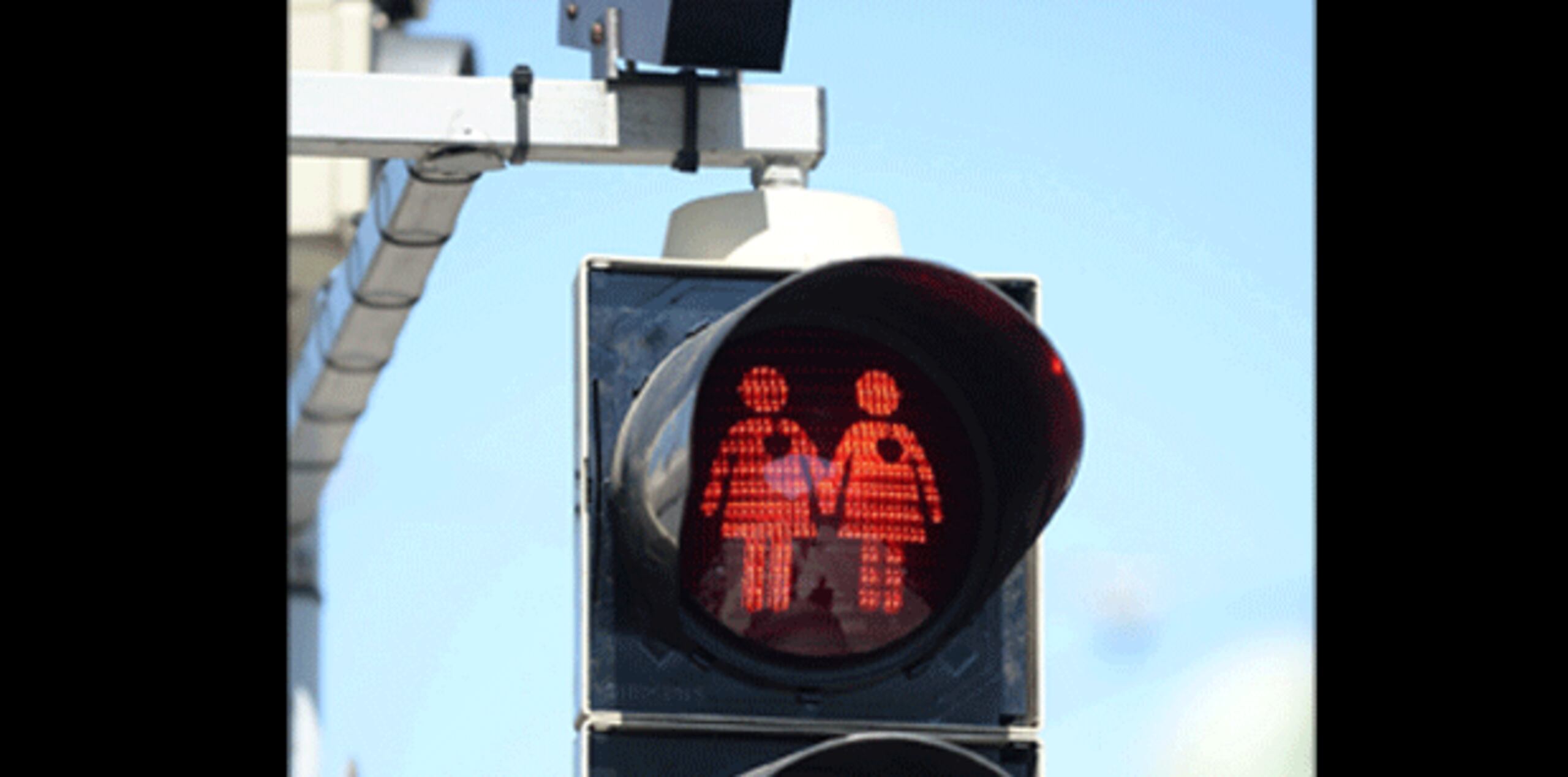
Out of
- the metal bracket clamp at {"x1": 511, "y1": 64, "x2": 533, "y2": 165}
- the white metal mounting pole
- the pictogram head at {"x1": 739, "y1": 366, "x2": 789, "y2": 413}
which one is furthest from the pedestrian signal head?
the metal bracket clamp at {"x1": 511, "y1": 64, "x2": 533, "y2": 165}

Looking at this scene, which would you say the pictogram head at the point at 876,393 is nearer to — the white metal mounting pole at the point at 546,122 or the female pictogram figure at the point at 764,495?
the female pictogram figure at the point at 764,495

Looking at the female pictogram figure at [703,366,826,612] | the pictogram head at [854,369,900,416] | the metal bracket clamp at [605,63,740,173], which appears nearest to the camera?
the female pictogram figure at [703,366,826,612]

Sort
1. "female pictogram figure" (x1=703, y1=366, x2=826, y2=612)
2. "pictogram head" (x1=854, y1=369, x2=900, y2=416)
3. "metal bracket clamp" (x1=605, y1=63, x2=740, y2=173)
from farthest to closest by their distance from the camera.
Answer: "metal bracket clamp" (x1=605, y1=63, x2=740, y2=173) < "pictogram head" (x1=854, y1=369, x2=900, y2=416) < "female pictogram figure" (x1=703, y1=366, x2=826, y2=612)

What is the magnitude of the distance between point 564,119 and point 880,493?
715mm

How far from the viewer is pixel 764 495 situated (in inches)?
125

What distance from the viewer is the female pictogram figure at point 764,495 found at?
317cm

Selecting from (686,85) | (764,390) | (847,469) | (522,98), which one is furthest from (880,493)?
(522,98)

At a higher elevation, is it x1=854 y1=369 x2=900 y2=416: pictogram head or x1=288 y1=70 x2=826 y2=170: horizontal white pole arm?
x1=288 y1=70 x2=826 y2=170: horizontal white pole arm

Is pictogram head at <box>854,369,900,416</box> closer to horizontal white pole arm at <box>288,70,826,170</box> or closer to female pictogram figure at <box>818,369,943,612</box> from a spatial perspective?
female pictogram figure at <box>818,369,943,612</box>

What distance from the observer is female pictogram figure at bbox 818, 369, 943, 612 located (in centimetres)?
322

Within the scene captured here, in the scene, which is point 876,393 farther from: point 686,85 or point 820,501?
point 686,85
